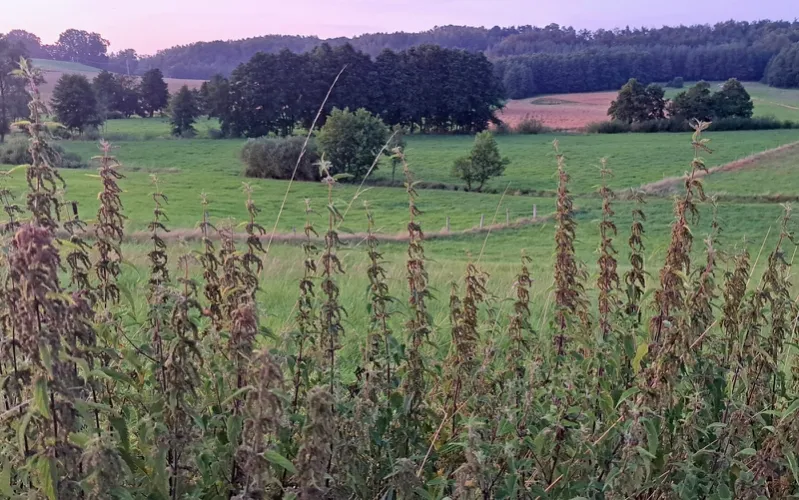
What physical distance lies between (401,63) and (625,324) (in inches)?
3723

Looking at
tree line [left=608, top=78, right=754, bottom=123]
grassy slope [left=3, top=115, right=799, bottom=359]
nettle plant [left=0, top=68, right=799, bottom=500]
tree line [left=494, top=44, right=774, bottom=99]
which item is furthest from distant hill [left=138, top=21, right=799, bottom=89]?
nettle plant [left=0, top=68, right=799, bottom=500]

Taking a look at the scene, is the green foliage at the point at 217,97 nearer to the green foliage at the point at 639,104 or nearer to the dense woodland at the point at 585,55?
the dense woodland at the point at 585,55

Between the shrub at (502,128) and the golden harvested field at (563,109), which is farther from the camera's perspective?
the golden harvested field at (563,109)

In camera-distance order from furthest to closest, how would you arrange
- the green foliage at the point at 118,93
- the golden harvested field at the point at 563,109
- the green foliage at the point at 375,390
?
the green foliage at the point at 118,93
the golden harvested field at the point at 563,109
the green foliage at the point at 375,390

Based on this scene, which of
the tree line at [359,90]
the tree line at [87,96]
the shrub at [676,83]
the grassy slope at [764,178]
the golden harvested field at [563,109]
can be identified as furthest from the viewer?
the shrub at [676,83]

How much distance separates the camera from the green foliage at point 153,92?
103m

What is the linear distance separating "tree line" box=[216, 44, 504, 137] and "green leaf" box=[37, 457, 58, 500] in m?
77.2

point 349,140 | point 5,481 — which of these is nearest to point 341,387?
point 5,481

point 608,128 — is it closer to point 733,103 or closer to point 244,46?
point 733,103

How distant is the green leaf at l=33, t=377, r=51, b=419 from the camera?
5.18 feet

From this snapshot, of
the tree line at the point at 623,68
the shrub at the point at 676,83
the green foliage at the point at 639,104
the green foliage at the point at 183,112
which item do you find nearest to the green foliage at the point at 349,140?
the green foliage at the point at 183,112

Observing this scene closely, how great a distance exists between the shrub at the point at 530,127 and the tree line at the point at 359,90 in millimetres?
5239

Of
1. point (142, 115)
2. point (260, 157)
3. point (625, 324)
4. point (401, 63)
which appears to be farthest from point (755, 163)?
point (142, 115)

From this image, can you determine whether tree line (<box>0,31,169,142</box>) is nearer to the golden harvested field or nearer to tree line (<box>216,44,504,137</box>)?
tree line (<box>216,44,504,137</box>)
